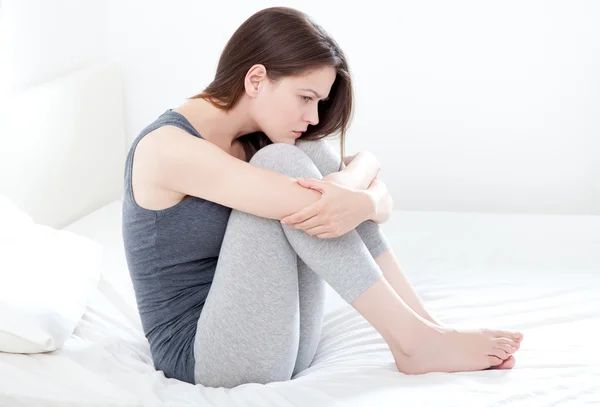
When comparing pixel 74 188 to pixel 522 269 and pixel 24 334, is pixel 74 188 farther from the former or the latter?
pixel 522 269

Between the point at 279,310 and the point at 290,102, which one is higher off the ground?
the point at 290,102

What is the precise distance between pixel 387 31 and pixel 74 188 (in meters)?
1.16

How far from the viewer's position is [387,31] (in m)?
2.75

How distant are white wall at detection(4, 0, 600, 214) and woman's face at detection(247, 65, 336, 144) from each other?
4.29 ft

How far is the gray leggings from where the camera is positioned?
132 centimetres

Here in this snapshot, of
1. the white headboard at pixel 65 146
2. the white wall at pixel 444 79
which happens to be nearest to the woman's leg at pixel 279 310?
the white headboard at pixel 65 146

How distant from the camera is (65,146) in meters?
2.36

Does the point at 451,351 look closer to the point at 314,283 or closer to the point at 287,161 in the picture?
the point at 314,283

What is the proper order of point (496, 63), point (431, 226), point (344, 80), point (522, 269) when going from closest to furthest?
point (344, 80) < point (522, 269) < point (431, 226) < point (496, 63)

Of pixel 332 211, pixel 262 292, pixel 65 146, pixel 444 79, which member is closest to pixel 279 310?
pixel 262 292

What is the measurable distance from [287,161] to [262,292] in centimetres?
23

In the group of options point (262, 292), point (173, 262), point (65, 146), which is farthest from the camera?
point (65, 146)

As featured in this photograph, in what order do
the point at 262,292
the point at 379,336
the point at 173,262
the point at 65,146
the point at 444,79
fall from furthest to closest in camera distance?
the point at 444,79 → the point at 65,146 → the point at 379,336 → the point at 173,262 → the point at 262,292

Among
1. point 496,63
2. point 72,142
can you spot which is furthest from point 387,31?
point 72,142
